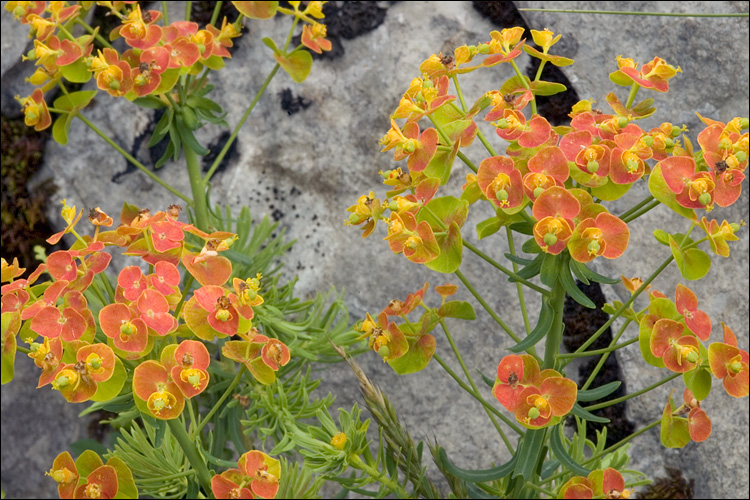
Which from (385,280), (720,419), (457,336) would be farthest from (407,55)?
(720,419)

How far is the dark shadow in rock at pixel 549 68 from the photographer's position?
6.37 feet

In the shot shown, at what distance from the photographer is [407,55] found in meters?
2.01

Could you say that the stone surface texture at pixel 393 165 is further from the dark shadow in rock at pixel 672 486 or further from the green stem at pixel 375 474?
the green stem at pixel 375 474

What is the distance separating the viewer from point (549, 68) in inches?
78.2

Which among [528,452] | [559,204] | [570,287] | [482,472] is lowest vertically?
[482,472]

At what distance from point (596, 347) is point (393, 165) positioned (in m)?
0.72

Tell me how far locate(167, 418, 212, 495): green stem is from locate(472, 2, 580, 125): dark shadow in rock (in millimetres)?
1239

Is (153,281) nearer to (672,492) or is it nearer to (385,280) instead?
(385,280)

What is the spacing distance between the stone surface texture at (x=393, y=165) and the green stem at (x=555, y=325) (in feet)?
2.06

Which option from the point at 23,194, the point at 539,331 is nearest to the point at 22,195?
the point at 23,194

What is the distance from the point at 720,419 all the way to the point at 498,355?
1.92 ft

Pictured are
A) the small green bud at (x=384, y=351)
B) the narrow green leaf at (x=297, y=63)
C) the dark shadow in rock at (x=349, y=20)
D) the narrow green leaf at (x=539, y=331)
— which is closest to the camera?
the narrow green leaf at (x=539, y=331)

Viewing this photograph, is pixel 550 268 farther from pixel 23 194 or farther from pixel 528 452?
pixel 23 194

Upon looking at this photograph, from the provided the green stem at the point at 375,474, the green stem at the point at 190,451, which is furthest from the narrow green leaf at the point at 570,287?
the green stem at the point at 190,451
